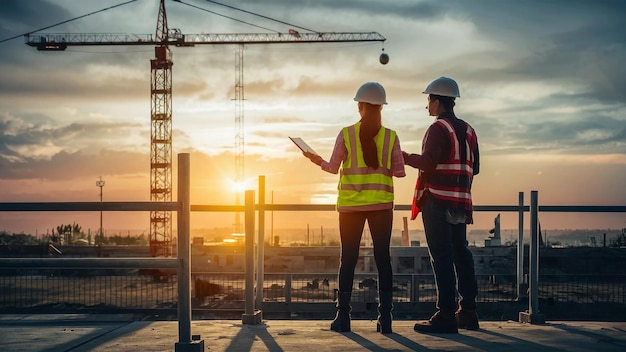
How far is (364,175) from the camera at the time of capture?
556 centimetres

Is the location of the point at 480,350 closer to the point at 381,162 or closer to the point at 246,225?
the point at 381,162

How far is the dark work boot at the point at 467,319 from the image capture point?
19.5 feet

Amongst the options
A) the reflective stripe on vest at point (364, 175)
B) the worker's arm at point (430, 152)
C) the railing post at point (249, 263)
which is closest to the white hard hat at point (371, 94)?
the reflective stripe on vest at point (364, 175)

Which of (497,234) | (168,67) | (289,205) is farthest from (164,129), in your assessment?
(289,205)

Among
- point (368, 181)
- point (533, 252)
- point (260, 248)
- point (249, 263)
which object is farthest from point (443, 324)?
point (260, 248)

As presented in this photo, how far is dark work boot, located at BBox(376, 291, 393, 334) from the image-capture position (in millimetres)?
5656

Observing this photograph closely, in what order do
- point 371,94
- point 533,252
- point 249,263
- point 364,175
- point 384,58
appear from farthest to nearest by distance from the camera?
point 384,58, point 533,252, point 249,263, point 371,94, point 364,175

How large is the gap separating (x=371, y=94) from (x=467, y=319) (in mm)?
1942

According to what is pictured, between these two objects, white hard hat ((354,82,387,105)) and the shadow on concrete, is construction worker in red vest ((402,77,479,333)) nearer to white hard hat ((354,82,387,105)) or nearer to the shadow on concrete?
white hard hat ((354,82,387,105))

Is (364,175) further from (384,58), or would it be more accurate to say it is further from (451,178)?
(384,58)

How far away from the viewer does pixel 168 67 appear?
72.8 metres

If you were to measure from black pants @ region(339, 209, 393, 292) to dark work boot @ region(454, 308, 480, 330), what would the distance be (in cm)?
68

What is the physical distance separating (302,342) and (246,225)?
57.7 inches

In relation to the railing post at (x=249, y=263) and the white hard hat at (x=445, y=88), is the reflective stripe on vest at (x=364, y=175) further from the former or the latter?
the railing post at (x=249, y=263)
